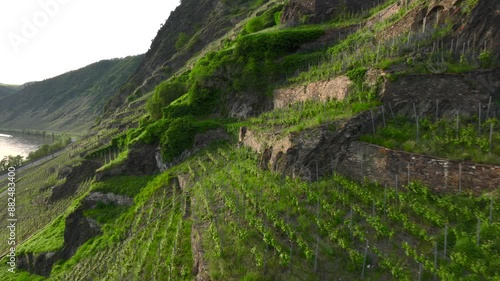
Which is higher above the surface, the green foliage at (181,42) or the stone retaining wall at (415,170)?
the green foliage at (181,42)

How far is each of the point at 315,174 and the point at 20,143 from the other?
204 metres

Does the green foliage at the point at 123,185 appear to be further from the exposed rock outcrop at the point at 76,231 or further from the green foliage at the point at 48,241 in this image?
the green foliage at the point at 48,241

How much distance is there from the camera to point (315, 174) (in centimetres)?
1734

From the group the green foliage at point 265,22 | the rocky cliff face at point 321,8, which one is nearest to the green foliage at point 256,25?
the green foliage at point 265,22

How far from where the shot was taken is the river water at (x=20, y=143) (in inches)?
5817

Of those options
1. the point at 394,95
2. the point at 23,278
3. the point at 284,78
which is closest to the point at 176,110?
the point at 284,78

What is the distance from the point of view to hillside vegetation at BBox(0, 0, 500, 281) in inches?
482

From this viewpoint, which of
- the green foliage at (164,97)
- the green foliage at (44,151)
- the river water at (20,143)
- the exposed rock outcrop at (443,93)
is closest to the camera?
the exposed rock outcrop at (443,93)

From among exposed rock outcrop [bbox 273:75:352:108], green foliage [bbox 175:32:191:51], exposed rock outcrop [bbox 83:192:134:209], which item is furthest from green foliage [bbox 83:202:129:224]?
green foliage [bbox 175:32:191:51]

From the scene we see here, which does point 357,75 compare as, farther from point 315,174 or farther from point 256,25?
point 256,25

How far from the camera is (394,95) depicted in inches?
704

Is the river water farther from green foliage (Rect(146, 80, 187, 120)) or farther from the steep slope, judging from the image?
green foliage (Rect(146, 80, 187, 120))

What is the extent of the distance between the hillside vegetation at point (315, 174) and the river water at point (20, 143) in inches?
5682

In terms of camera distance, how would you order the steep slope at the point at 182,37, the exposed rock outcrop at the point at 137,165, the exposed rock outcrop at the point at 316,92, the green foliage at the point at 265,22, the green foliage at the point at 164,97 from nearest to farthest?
the exposed rock outcrop at the point at 316,92 → the exposed rock outcrop at the point at 137,165 → the green foliage at the point at 164,97 → the green foliage at the point at 265,22 → the steep slope at the point at 182,37
